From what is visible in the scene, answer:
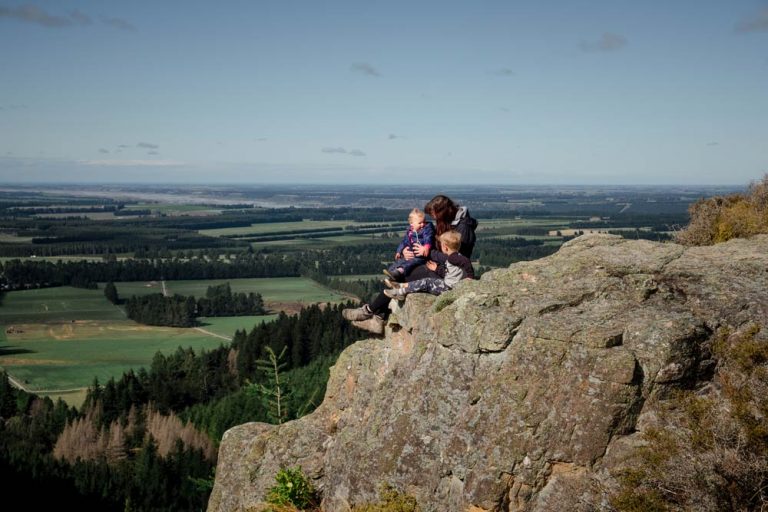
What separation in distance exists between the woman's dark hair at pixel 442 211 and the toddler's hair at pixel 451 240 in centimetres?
51

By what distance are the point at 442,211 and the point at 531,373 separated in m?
5.27

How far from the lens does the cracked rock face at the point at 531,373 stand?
37.7ft

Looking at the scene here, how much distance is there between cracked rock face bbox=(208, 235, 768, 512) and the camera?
1148cm

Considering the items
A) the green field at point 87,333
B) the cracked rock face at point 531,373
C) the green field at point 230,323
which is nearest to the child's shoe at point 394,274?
the cracked rock face at point 531,373

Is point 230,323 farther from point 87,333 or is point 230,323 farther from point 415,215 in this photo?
point 415,215

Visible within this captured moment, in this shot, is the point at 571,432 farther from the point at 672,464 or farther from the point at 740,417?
the point at 740,417

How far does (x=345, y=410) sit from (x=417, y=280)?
156 inches

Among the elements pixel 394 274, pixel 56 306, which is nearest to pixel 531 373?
pixel 394 274

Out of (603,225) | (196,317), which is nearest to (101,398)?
(196,317)

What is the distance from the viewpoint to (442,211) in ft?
52.8

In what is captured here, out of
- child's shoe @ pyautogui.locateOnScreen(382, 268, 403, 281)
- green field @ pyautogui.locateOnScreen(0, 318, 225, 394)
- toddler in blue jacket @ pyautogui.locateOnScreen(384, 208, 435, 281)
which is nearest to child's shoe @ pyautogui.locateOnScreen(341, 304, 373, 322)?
child's shoe @ pyautogui.locateOnScreen(382, 268, 403, 281)

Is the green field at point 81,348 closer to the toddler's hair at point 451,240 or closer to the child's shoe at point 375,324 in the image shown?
the child's shoe at point 375,324

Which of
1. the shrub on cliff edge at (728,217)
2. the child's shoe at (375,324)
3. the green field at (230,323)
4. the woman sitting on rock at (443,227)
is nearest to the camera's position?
the woman sitting on rock at (443,227)

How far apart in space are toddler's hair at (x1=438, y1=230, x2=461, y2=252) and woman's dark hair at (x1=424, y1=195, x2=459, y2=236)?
20.2 inches
